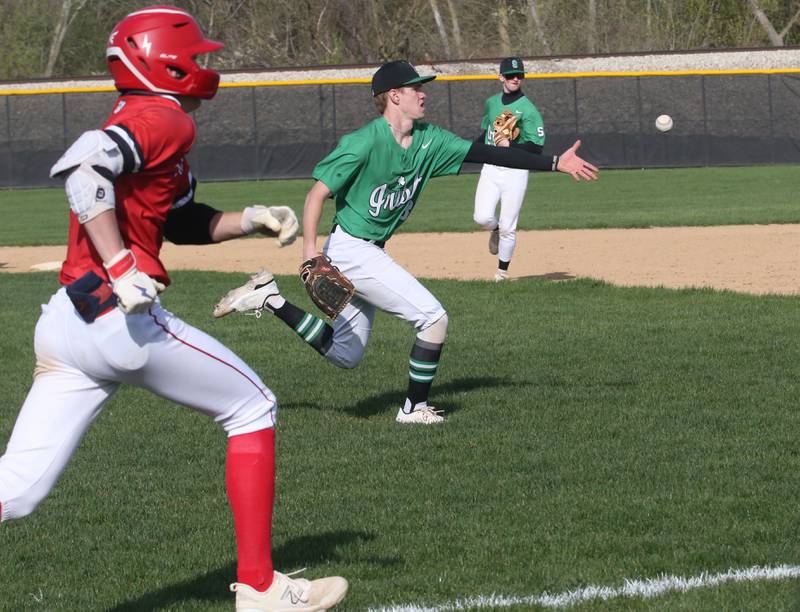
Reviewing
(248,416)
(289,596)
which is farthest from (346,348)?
(289,596)

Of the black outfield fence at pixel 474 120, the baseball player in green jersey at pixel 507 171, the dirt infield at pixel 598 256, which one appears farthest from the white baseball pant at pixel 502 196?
the black outfield fence at pixel 474 120

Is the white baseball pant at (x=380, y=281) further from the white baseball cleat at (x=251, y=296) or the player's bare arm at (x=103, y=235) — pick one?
the player's bare arm at (x=103, y=235)

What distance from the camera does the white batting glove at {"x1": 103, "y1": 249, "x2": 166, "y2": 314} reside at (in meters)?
3.67

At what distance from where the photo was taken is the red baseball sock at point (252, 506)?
402cm

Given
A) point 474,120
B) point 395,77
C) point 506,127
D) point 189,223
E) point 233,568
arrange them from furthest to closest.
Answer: point 474,120
point 506,127
point 395,77
point 233,568
point 189,223

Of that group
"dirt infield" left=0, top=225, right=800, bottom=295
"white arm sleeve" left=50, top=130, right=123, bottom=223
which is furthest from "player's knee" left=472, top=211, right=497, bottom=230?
"white arm sleeve" left=50, top=130, right=123, bottom=223

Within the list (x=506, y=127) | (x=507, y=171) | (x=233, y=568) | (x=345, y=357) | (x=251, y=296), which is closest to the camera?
(x=233, y=568)

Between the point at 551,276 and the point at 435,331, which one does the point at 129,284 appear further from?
the point at 551,276

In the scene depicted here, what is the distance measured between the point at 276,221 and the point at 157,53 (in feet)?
2.17

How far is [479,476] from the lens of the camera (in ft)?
19.5

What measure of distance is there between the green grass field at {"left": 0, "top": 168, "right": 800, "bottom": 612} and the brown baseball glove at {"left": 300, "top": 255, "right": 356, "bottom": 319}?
26.9 inches

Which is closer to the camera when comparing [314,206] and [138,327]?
[138,327]

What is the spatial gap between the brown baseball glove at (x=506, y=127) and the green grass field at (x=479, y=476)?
2183 mm

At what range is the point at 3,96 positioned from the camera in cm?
3219
